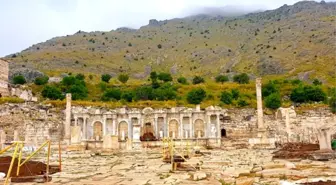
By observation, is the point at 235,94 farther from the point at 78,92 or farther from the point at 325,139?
the point at 325,139

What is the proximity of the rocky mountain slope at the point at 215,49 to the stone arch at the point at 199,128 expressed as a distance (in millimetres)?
45232

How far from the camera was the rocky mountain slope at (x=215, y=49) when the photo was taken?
9512cm

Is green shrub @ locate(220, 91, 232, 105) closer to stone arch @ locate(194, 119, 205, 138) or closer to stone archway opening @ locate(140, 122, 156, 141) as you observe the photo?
stone arch @ locate(194, 119, 205, 138)

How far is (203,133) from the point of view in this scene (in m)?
41.6

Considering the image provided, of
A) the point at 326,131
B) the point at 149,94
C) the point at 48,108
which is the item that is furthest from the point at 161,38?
the point at 326,131

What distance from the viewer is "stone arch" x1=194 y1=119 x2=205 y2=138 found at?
1638 inches

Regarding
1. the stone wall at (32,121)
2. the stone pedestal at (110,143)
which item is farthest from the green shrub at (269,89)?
the stone pedestal at (110,143)

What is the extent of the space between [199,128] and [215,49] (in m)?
81.0

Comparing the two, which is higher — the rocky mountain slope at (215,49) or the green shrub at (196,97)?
the rocky mountain slope at (215,49)

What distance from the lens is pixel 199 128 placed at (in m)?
42.1

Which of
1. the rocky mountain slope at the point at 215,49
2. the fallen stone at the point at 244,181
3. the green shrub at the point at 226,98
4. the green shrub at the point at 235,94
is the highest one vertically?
the rocky mountain slope at the point at 215,49

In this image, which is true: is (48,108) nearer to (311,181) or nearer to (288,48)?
(311,181)

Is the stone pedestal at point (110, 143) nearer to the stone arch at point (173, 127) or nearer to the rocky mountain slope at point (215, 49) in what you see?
the stone arch at point (173, 127)

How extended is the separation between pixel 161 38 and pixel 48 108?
106m
